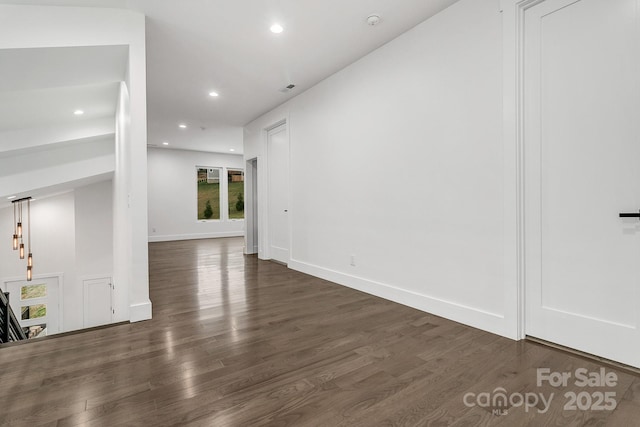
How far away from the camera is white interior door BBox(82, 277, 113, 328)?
7.57 m

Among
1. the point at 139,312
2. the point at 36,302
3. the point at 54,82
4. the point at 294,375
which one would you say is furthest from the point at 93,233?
the point at 294,375

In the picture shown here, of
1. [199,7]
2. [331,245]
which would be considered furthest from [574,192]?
[199,7]

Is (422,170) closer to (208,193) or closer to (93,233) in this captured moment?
(93,233)

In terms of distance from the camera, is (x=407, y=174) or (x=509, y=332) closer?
(x=509, y=332)

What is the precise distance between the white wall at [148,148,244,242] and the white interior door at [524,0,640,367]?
906 cm

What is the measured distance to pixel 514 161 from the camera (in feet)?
7.52

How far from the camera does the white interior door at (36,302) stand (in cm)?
750

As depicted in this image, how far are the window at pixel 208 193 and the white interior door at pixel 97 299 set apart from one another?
3.07 meters

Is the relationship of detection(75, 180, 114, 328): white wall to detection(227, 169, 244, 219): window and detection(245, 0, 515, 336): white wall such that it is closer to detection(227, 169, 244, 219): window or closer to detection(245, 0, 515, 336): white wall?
detection(227, 169, 244, 219): window

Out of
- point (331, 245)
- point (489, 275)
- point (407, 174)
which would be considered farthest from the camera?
point (331, 245)

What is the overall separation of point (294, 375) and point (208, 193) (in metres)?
8.94

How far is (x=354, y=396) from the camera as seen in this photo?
162 centimetres

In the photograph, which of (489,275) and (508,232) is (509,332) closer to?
(489,275)

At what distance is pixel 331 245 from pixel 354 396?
8.73 ft
